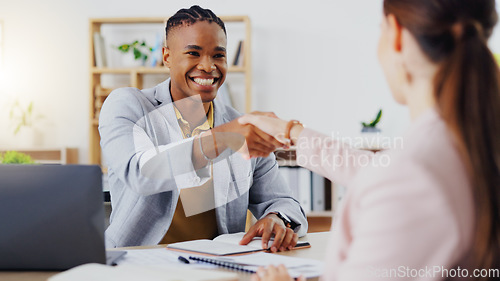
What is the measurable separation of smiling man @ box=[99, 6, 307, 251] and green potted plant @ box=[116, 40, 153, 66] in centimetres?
179

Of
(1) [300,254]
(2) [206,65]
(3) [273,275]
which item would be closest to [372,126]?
(2) [206,65]

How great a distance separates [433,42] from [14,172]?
2.63ft

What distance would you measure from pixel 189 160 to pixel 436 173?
92 cm

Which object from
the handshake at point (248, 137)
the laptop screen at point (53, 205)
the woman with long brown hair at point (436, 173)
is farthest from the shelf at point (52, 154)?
the woman with long brown hair at point (436, 173)

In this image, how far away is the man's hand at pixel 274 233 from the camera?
52.4 inches

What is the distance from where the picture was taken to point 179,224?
5.52ft

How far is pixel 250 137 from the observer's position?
1.52m

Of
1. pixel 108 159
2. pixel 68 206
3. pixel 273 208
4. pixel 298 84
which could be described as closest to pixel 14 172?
pixel 68 206

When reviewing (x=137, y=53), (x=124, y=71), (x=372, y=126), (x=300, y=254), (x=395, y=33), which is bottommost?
(x=300, y=254)

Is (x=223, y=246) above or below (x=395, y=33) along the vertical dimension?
below

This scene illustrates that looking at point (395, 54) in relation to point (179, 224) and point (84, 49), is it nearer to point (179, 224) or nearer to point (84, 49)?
point (179, 224)

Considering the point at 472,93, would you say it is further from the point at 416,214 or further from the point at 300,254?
the point at 300,254

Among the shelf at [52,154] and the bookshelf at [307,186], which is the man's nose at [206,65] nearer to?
the bookshelf at [307,186]

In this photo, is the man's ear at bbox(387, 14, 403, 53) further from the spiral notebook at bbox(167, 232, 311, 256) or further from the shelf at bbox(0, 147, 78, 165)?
the shelf at bbox(0, 147, 78, 165)
